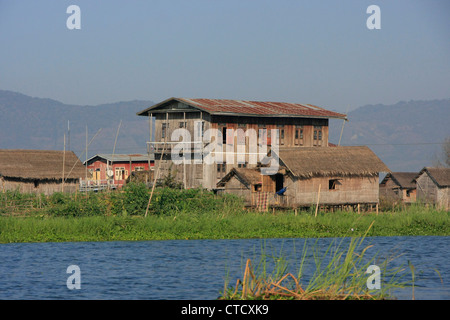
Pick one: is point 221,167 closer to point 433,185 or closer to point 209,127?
point 209,127

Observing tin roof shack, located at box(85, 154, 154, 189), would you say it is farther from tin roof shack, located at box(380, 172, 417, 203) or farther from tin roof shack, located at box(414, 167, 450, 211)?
tin roof shack, located at box(414, 167, 450, 211)

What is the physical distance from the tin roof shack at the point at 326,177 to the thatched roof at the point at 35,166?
15.5 meters

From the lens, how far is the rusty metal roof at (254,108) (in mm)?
46188

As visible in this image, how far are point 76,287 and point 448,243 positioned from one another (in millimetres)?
17208

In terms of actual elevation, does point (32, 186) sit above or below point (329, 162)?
below

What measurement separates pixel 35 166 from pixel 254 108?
50.2 feet

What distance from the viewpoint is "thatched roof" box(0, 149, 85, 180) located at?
49406 millimetres

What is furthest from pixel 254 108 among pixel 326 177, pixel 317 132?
pixel 326 177

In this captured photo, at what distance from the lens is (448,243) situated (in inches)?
1216

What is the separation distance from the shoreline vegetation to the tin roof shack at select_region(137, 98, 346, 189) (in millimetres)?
8383

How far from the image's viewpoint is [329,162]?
136ft

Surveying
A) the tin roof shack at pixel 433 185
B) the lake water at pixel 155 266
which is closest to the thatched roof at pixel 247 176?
the lake water at pixel 155 266
